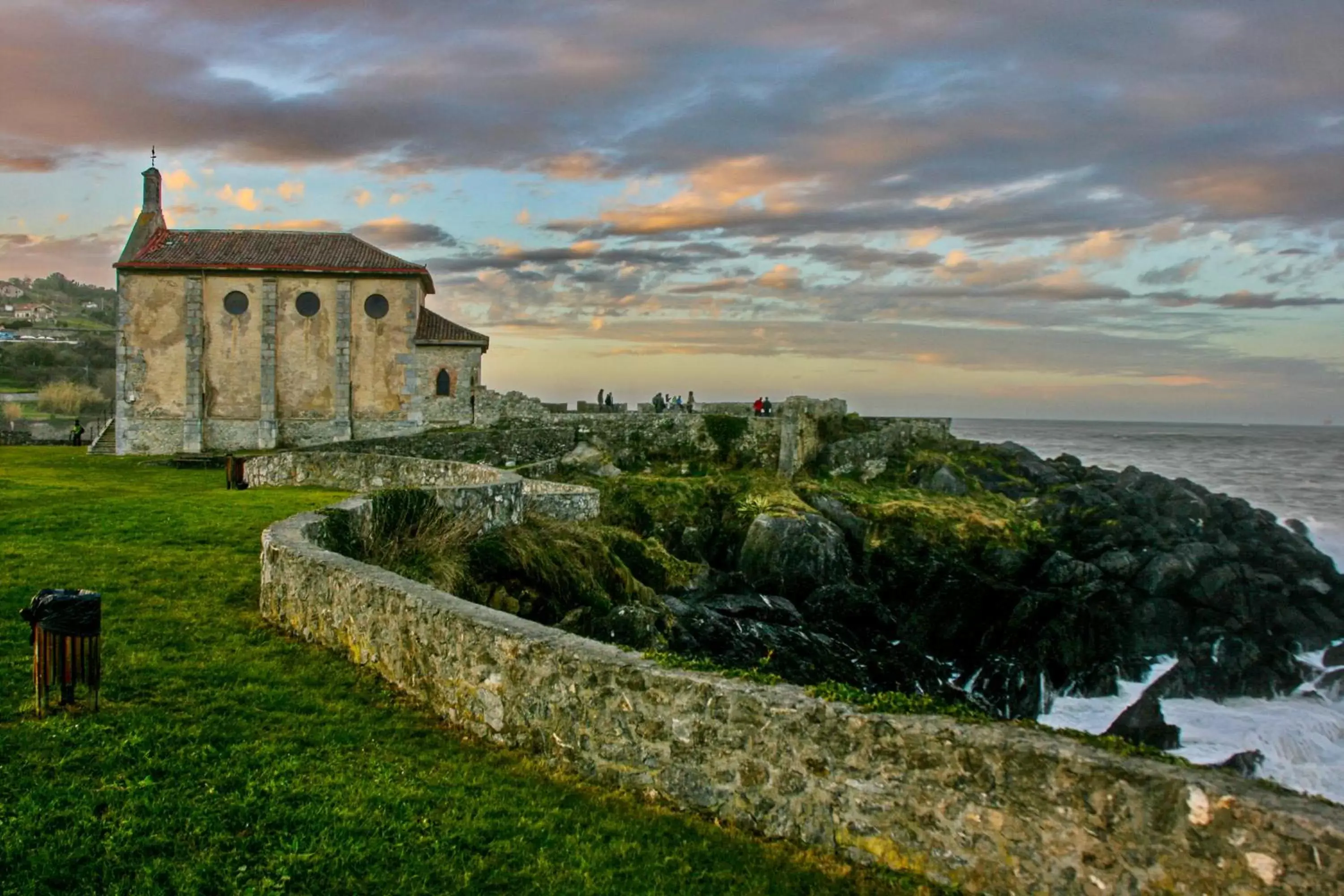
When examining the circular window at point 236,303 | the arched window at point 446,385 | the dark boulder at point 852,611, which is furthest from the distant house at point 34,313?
the dark boulder at point 852,611

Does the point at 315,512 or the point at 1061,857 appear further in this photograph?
the point at 315,512

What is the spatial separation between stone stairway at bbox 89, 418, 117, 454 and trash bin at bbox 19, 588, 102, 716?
111 feet

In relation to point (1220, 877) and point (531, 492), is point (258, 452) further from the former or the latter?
point (1220, 877)

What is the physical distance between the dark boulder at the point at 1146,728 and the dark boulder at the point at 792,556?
7490 millimetres

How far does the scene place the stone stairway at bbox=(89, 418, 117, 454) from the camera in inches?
1401

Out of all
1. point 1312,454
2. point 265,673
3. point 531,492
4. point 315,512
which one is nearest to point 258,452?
point 531,492

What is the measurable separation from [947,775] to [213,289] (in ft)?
129

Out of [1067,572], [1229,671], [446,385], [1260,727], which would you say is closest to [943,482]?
[1067,572]

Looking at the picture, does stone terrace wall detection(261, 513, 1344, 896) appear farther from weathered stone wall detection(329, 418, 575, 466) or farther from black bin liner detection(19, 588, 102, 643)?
weathered stone wall detection(329, 418, 575, 466)

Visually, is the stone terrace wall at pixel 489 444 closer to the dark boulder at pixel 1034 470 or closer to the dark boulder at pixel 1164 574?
the dark boulder at pixel 1034 470

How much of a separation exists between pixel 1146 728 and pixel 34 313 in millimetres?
138001

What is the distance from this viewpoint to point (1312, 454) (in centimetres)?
8844

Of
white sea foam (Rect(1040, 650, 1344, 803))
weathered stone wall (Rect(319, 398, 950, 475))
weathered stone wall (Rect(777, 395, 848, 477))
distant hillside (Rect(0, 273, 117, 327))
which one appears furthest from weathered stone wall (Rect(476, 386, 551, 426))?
distant hillside (Rect(0, 273, 117, 327))

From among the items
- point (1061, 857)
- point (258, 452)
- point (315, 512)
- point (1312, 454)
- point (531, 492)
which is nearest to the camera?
point (1061, 857)
